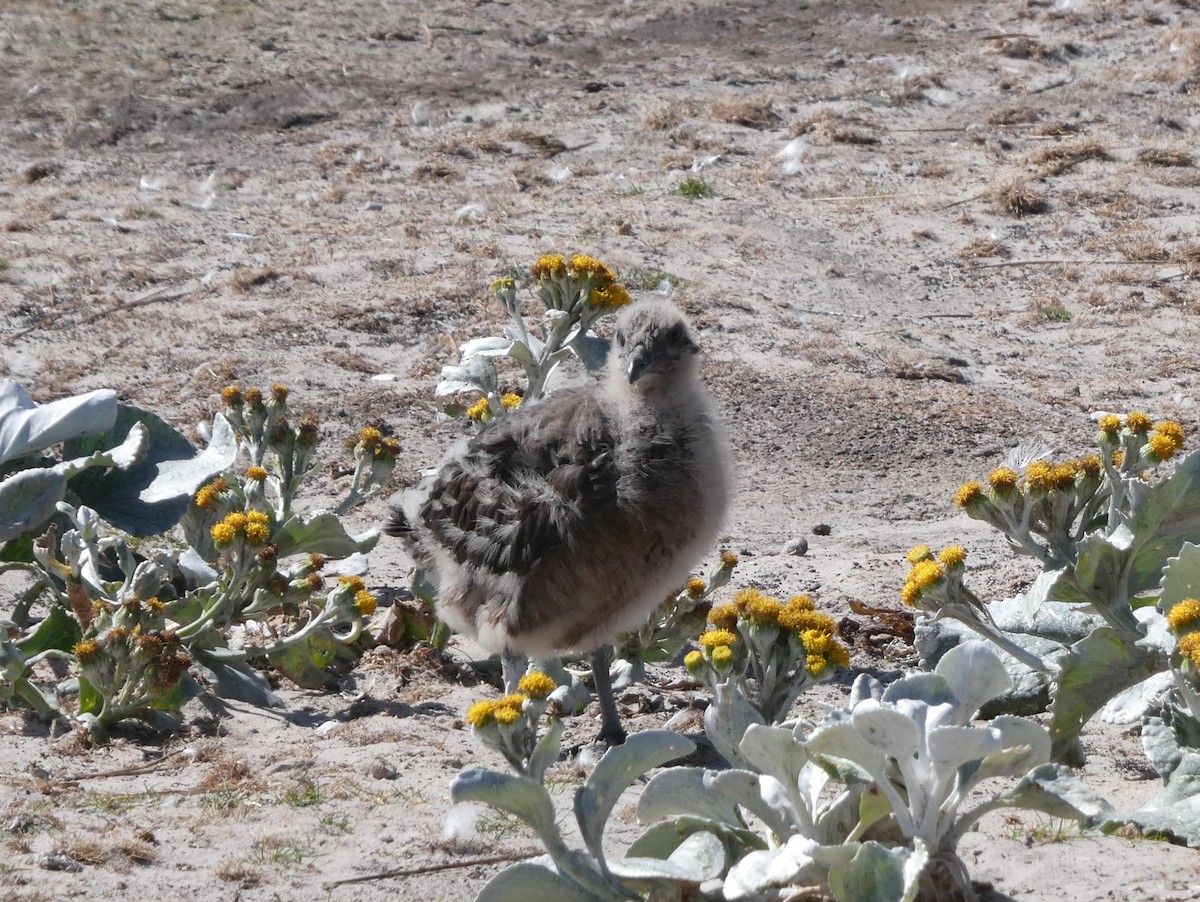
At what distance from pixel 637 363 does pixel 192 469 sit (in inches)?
66.4

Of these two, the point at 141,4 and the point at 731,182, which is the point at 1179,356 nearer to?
the point at 731,182

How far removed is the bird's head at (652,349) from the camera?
4.75 meters

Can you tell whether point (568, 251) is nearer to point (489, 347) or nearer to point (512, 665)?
point (489, 347)

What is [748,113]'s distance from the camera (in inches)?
473

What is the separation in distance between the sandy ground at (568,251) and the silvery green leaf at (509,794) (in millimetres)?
656

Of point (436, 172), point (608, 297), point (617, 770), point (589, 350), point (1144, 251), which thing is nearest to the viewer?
point (617, 770)

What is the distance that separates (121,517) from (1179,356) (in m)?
5.91

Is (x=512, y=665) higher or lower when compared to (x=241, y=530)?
lower

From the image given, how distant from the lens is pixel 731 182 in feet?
35.5

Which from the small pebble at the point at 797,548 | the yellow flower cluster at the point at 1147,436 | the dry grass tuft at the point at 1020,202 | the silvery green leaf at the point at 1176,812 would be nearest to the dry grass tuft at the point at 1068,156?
the dry grass tuft at the point at 1020,202

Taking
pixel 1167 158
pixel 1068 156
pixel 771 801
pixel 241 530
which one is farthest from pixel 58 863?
pixel 1167 158

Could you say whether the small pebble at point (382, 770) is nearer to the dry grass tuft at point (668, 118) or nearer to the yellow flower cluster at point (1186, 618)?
the yellow flower cluster at point (1186, 618)

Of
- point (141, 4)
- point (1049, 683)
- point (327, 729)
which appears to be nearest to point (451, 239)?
point (327, 729)

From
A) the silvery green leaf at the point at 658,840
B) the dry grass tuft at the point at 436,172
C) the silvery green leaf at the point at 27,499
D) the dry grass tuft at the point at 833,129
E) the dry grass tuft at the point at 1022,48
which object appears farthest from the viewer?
the dry grass tuft at the point at 1022,48
